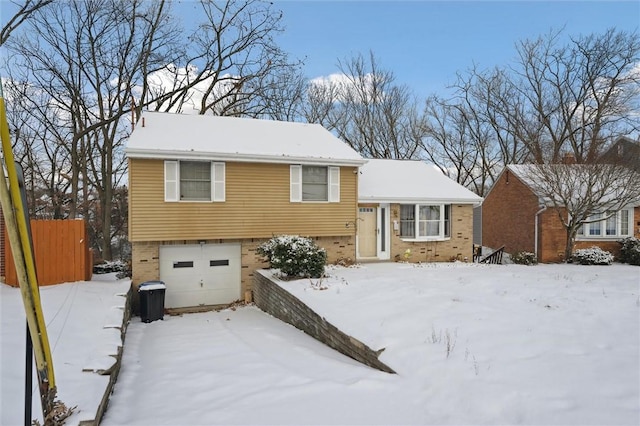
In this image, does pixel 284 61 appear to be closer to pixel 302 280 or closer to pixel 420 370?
pixel 302 280

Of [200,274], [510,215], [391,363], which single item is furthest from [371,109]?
[391,363]

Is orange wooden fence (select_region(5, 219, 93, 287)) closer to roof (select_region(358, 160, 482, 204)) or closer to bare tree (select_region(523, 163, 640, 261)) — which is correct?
roof (select_region(358, 160, 482, 204))

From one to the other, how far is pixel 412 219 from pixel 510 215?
854 centimetres

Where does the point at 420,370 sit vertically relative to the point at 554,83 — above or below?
below

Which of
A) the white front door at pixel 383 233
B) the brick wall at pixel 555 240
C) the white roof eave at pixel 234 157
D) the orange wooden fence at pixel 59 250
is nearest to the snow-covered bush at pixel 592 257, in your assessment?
the brick wall at pixel 555 240

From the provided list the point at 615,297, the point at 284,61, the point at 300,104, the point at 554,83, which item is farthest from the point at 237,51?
the point at 554,83

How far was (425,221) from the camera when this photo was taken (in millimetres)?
15391

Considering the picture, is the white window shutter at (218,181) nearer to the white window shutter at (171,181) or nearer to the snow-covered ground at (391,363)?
the white window shutter at (171,181)

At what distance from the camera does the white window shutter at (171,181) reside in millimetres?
11523

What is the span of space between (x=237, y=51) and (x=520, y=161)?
76.3 feet

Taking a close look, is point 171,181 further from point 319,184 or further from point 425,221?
point 425,221

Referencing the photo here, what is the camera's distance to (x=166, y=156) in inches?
447

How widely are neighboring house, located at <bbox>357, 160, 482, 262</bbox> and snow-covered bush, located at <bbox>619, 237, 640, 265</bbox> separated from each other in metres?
7.41

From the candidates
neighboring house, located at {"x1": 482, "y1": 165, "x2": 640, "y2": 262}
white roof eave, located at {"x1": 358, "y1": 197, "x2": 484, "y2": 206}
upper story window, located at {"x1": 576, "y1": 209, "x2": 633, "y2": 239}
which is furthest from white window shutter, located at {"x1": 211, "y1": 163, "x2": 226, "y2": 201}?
upper story window, located at {"x1": 576, "y1": 209, "x2": 633, "y2": 239}
